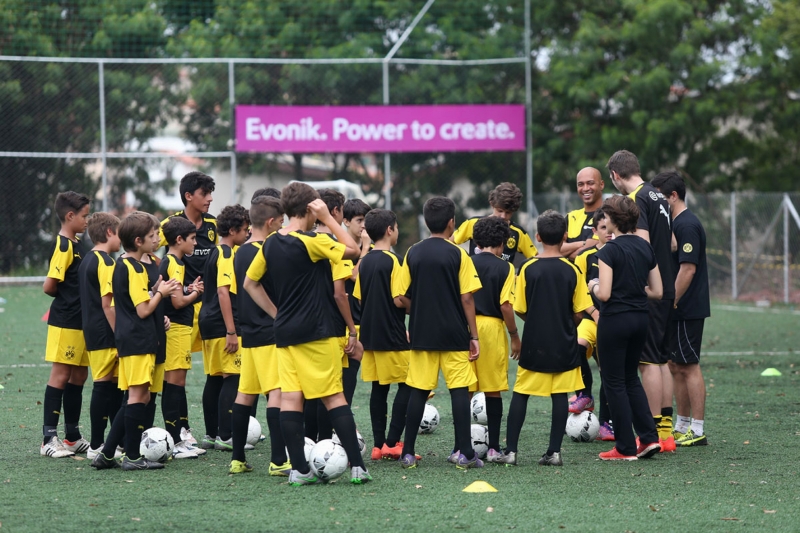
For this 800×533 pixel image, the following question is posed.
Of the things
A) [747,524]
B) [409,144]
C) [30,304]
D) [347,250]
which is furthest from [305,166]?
[747,524]

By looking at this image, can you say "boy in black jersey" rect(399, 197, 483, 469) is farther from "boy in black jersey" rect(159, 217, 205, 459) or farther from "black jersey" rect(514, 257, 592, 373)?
"boy in black jersey" rect(159, 217, 205, 459)

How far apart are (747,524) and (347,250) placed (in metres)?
2.62

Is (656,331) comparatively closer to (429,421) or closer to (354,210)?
(429,421)

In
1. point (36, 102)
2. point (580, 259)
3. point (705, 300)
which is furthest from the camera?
point (36, 102)

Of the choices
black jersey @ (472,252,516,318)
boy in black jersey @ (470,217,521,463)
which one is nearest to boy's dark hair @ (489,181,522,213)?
boy in black jersey @ (470,217,521,463)

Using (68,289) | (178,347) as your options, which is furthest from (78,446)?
(68,289)

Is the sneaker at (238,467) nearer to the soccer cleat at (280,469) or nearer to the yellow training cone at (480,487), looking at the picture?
the soccer cleat at (280,469)

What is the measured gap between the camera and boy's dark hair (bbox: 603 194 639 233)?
6730 mm

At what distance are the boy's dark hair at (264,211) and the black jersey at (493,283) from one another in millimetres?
1400

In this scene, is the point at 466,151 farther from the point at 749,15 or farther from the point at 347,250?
the point at 347,250

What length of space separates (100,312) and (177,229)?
2.54ft

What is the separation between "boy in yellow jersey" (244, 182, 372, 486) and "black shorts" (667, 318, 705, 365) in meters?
2.64

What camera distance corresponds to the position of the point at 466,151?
74.3ft

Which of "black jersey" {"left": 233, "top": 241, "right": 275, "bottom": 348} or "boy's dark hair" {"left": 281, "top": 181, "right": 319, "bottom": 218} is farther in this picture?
"black jersey" {"left": 233, "top": 241, "right": 275, "bottom": 348}
